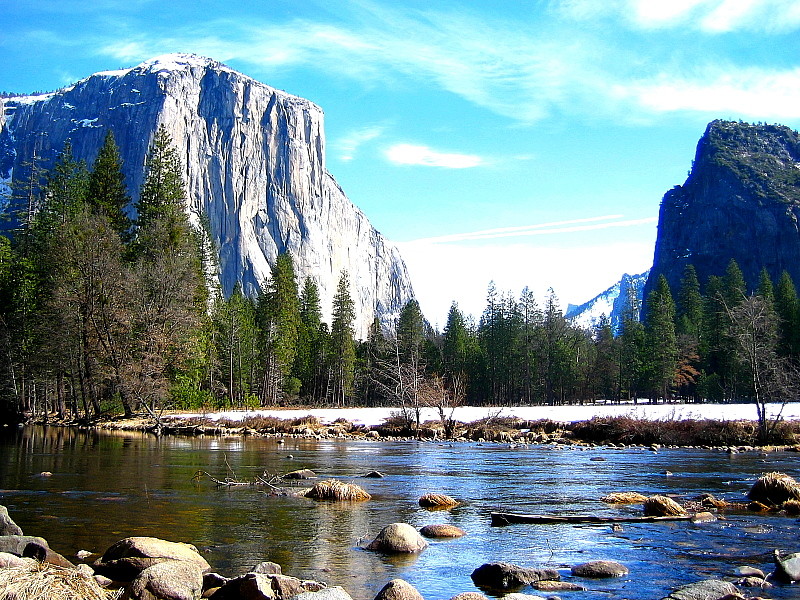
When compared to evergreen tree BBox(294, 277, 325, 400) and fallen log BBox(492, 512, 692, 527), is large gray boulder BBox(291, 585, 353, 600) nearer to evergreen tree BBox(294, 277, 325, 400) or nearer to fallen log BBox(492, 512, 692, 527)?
fallen log BBox(492, 512, 692, 527)

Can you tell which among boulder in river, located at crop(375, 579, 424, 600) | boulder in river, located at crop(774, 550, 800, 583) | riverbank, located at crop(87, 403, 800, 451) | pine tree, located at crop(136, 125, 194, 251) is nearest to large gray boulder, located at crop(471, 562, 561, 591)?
boulder in river, located at crop(375, 579, 424, 600)

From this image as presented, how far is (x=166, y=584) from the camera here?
7.54 meters

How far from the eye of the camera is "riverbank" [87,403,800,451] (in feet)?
Result: 104

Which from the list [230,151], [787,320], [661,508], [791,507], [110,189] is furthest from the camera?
[230,151]

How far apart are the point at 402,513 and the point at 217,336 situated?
54506mm

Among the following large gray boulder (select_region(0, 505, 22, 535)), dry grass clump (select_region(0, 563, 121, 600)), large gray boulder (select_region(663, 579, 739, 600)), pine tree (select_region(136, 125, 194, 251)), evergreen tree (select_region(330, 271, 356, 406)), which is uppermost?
pine tree (select_region(136, 125, 194, 251))

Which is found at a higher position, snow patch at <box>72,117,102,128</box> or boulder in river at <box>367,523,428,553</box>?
snow patch at <box>72,117,102,128</box>

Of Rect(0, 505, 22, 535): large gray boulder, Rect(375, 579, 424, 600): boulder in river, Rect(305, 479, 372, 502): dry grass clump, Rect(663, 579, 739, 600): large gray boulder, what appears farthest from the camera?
Rect(305, 479, 372, 502): dry grass clump

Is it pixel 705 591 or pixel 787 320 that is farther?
pixel 787 320

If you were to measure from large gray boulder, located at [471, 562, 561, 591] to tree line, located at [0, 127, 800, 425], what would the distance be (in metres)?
25.3

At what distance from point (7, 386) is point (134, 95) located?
160 meters

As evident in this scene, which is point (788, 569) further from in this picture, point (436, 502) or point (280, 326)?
point (280, 326)

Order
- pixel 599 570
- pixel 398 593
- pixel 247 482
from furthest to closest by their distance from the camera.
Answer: pixel 247 482
pixel 599 570
pixel 398 593

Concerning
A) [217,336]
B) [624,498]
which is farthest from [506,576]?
[217,336]
